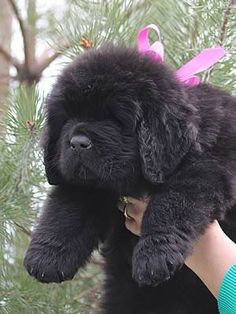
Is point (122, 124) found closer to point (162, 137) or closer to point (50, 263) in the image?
point (162, 137)

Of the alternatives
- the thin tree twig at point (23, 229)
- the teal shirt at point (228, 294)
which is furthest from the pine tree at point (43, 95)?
the teal shirt at point (228, 294)

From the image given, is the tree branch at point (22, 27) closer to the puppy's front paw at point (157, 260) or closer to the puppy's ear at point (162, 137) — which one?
the puppy's ear at point (162, 137)

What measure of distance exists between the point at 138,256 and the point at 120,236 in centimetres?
35

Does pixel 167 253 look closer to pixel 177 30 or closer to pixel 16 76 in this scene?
pixel 177 30

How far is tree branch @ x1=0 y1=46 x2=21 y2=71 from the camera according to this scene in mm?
4031

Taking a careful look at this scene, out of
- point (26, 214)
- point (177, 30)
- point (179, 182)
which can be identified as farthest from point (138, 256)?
point (177, 30)

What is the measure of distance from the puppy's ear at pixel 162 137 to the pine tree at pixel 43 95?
551 mm

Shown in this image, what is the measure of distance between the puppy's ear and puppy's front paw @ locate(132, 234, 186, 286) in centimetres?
17

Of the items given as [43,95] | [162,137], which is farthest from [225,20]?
[162,137]

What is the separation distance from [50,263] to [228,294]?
1.43ft

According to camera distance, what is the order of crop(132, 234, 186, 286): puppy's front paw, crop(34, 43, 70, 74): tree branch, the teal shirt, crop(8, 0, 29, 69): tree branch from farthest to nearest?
crop(8, 0, 29, 69): tree branch
crop(34, 43, 70, 74): tree branch
the teal shirt
crop(132, 234, 186, 286): puppy's front paw

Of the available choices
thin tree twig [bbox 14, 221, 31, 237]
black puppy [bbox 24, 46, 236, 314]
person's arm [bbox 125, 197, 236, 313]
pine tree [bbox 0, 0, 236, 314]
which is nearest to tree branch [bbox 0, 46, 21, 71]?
pine tree [bbox 0, 0, 236, 314]

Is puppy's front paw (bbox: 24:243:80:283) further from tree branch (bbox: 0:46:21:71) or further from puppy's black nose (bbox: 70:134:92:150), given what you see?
tree branch (bbox: 0:46:21:71)

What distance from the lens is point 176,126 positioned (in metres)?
1.77
